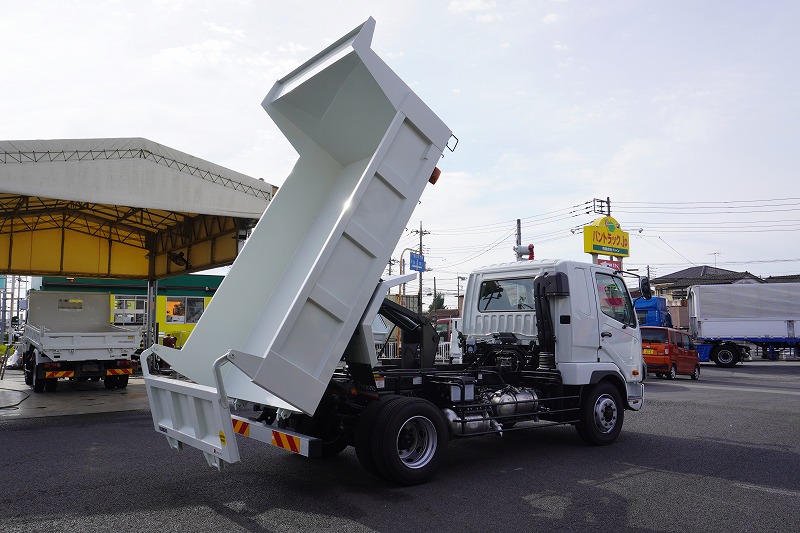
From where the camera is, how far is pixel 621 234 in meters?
29.8

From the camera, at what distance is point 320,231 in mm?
6605

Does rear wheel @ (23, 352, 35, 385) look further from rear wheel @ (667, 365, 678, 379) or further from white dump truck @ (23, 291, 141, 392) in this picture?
rear wheel @ (667, 365, 678, 379)

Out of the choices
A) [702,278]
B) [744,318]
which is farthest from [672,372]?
[702,278]

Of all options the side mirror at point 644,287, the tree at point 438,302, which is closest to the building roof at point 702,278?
the tree at point 438,302

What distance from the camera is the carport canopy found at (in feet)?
32.8

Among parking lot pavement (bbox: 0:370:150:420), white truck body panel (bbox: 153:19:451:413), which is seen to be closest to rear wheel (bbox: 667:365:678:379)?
parking lot pavement (bbox: 0:370:150:420)

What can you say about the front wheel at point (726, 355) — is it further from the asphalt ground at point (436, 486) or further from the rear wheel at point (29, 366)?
the rear wheel at point (29, 366)

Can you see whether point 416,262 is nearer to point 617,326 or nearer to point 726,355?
point 726,355

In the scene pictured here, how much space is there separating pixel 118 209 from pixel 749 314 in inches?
1149

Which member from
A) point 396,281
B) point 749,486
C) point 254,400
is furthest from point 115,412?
point 749,486

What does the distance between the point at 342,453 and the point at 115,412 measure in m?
6.03

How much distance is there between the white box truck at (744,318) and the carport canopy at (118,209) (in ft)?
82.6

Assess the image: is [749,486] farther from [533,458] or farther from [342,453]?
[342,453]

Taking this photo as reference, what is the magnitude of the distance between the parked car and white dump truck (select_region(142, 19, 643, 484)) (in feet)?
45.1
